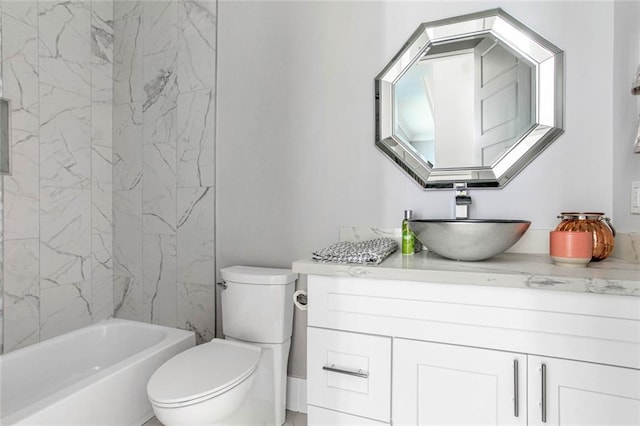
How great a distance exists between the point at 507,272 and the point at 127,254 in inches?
92.4

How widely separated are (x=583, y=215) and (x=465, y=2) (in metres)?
1.06

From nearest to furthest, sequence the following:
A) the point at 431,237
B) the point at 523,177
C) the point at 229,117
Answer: the point at 431,237 → the point at 523,177 → the point at 229,117

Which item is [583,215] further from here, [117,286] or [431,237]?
[117,286]

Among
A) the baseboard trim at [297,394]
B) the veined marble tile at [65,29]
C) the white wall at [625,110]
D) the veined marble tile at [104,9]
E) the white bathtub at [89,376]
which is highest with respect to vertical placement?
the veined marble tile at [104,9]

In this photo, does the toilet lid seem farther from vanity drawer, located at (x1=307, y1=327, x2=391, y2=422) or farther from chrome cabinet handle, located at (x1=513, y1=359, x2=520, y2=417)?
chrome cabinet handle, located at (x1=513, y1=359, x2=520, y2=417)

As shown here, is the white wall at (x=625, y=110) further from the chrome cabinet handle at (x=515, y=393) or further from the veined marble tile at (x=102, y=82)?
the veined marble tile at (x=102, y=82)

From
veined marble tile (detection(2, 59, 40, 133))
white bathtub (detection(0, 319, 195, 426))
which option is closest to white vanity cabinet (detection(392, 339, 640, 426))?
white bathtub (detection(0, 319, 195, 426))

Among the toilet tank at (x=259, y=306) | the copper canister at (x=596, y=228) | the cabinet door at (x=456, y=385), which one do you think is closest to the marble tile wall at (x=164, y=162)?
the toilet tank at (x=259, y=306)

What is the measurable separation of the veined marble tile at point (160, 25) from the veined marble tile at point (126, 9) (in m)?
0.06

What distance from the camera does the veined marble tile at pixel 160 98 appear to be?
7.49 ft

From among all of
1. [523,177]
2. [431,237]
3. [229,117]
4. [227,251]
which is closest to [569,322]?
[431,237]

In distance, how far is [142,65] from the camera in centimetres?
240

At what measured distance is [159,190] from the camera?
233 cm

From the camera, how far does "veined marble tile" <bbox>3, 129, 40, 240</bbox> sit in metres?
1.95
